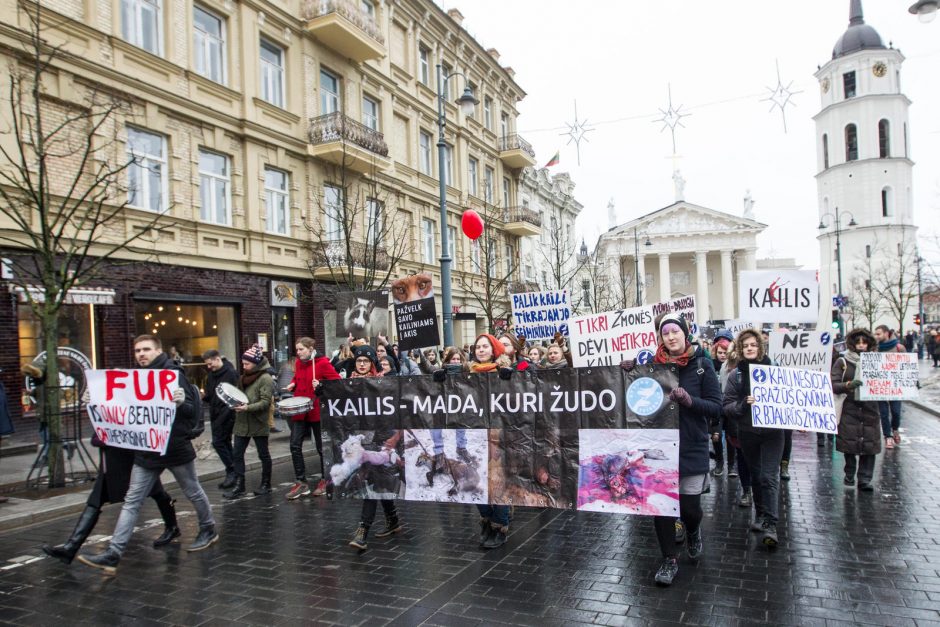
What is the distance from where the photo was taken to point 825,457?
9648mm

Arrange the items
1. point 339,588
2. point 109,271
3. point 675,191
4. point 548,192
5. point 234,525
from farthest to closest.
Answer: point 675,191 → point 548,192 → point 109,271 → point 234,525 → point 339,588

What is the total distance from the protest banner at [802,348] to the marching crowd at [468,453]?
0.57 m

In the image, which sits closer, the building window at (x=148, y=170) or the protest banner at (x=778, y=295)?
the protest banner at (x=778, y=295)

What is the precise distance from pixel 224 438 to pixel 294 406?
4.48 feet

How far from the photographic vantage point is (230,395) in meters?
8.07

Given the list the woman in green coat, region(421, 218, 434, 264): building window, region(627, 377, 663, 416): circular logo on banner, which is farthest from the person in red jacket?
region(421, 218, 434, 264): building window

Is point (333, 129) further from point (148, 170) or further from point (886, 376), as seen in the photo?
point (886, 376)

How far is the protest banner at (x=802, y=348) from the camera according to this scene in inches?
357

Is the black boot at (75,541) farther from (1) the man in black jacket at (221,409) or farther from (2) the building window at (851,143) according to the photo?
(2) the building window at (851,143)

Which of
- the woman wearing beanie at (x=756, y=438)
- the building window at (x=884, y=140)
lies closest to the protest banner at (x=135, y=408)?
the woman wearing beanie at (x=756, y=438)

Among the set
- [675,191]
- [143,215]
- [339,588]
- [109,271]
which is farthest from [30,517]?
[675,191]

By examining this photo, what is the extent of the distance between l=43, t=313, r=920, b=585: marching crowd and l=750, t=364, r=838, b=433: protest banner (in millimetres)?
134

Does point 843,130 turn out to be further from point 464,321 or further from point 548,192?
point 464,321

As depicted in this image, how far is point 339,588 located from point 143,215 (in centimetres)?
1279
